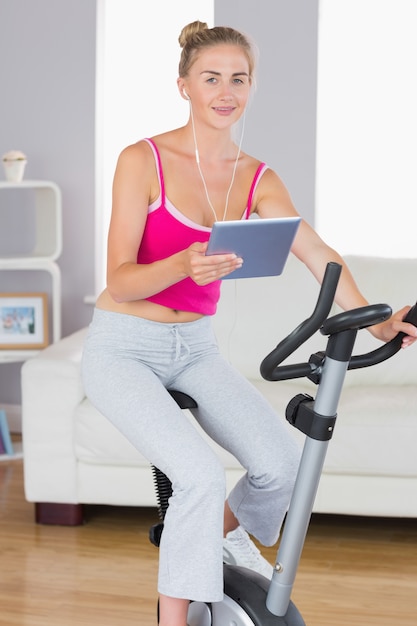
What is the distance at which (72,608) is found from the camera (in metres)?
2.80

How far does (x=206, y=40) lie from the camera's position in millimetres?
2076

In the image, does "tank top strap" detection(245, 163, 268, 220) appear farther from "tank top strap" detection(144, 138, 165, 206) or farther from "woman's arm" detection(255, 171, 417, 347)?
"tank top strap" detection(144, 138, 165, 206)

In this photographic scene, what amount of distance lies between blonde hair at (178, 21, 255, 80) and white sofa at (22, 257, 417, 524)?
143cm

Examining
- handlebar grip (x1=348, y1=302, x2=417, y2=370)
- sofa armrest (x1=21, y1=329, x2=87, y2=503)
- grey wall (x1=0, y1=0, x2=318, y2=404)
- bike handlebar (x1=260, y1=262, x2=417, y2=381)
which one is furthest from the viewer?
grey wall (x1=0, y1=0, x2=318, y2=404)

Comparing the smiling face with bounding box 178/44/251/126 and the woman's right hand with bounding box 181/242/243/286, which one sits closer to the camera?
the woman's right hand with bounding box 181/242/243/286

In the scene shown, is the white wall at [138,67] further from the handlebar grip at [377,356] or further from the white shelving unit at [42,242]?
the handlebar grip at [377,356]

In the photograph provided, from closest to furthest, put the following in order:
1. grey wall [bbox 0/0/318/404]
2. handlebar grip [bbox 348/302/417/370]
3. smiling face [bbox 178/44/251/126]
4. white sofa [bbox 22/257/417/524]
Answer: handlebar grip [bbox 348/302/417/370] < smiling face [bbox 178/44/251/126] < white sofa [bbox 22/257/417/524] < grey wall [bbox 0/0/318/404]

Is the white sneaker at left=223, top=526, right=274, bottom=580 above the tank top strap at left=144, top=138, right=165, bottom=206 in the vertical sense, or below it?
below

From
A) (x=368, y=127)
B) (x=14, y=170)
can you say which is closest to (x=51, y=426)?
(x=14, y=170)

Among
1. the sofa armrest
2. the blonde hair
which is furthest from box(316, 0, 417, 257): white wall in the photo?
the blonde hair

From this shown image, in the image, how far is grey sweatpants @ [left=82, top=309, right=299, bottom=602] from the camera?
1923mm

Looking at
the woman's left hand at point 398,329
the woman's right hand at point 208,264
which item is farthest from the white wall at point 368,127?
the woman's right hand at point 208,264

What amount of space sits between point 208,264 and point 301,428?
0.34 m

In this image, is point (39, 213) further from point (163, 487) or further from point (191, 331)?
point (163, 487)
